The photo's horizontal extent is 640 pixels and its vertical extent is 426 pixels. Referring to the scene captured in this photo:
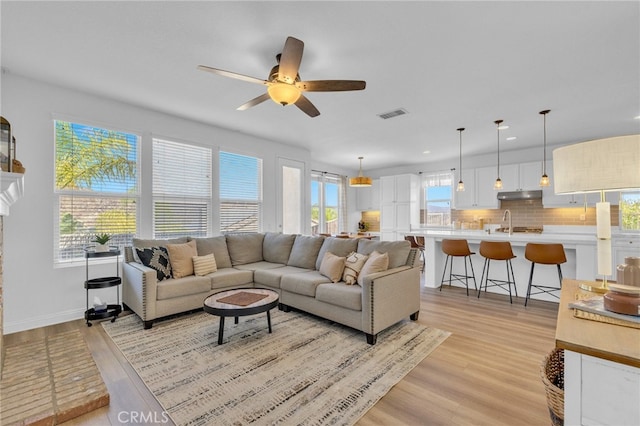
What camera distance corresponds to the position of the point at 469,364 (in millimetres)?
2416

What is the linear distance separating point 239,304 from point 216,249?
5.70 feet

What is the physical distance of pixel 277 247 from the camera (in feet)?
15.2

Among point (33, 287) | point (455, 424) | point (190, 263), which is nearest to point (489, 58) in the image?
point (455, 424)

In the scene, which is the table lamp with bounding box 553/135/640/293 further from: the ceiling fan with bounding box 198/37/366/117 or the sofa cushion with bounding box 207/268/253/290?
the sofa cushion with bounding box 207/268/253/290

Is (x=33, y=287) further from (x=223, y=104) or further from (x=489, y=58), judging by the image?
(x=489, y=58)

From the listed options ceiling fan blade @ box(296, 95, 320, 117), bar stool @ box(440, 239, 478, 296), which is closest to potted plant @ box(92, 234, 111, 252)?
ceiling fan blade @ box(296, 95, 320, 117)

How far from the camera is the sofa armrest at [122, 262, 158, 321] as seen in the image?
10.3 ft

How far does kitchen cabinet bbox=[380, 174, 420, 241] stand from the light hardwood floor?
4320 mm

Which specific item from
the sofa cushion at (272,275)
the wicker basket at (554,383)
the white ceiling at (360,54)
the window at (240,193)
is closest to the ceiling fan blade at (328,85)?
the white ceiling at (360,54)

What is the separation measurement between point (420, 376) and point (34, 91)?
492 cm

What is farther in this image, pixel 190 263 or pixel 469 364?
pixel 190 263

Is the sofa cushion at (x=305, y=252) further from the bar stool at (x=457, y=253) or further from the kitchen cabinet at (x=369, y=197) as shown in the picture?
the kitchen cabinet at (x=369, y=197)

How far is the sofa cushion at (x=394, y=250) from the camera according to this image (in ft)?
11.0

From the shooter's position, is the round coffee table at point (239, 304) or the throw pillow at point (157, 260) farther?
the throw pillow at point (157, 260)
